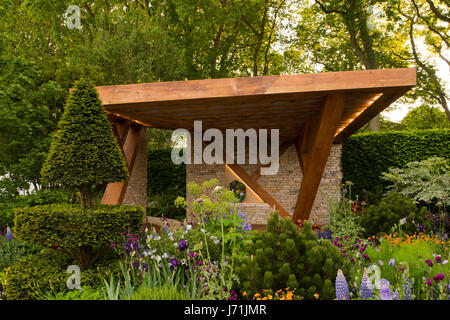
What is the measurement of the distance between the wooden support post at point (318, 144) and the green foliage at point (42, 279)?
10.9 ft

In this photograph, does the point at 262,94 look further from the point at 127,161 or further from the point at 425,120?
the point at 425,120

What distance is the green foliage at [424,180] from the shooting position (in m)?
7.02

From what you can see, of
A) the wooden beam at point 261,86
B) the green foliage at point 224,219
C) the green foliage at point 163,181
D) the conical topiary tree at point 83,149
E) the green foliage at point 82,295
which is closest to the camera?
the green foliage at point 82,295

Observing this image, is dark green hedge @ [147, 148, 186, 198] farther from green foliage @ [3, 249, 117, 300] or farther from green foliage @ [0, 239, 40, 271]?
green foliage @ [3, 249, 117, 300]

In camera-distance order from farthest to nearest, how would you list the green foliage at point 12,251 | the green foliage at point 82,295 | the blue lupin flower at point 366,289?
the green foliage at point 12,251 → the green foliage at point 82,295 → the blue lupin flower at point 366,289

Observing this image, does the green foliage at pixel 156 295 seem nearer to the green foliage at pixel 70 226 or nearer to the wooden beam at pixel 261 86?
the green foliage at pixel 70 226

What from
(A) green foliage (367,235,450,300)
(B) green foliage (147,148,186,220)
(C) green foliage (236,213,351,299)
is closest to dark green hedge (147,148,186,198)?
(B) green foliage (147,148,186,220)

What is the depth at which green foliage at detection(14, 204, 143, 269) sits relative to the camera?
130 inches

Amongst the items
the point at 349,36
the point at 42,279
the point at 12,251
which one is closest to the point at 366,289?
the point at 42,279

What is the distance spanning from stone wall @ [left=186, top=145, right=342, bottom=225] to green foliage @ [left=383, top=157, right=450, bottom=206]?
1.43m

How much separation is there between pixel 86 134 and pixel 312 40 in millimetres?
14080

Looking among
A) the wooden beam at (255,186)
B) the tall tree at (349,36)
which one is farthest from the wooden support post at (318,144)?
the tall tree at (349,36)

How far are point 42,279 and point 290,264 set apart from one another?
252 cm

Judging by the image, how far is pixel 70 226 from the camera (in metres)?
3.30
